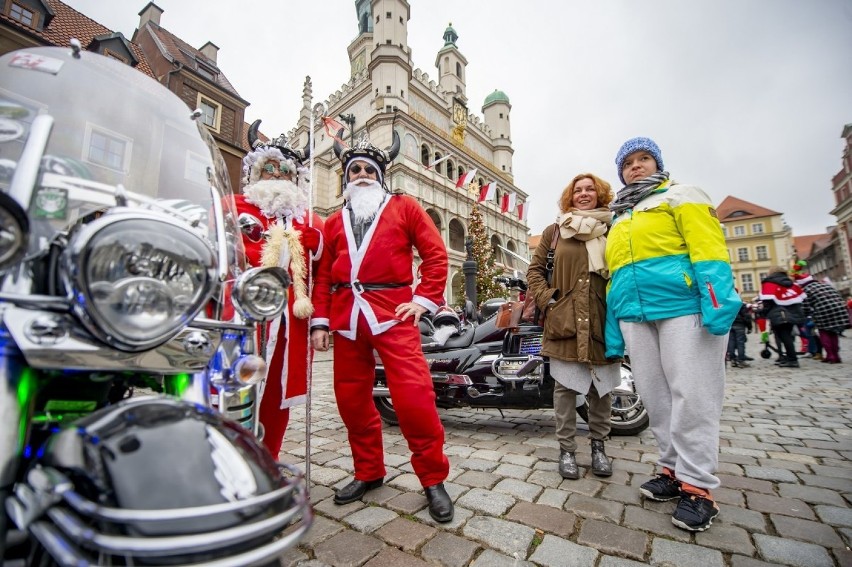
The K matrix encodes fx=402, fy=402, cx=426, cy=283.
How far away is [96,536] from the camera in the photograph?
1.99ft

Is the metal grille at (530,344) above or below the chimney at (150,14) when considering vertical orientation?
below

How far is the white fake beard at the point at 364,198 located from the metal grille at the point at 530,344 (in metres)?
1.91

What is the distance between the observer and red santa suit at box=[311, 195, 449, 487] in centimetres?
211

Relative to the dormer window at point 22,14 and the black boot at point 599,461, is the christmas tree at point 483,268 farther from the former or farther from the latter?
the black boot at point 599,461

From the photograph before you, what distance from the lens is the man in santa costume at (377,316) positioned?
212 cm

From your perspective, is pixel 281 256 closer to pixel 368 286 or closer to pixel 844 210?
pixel 368 286

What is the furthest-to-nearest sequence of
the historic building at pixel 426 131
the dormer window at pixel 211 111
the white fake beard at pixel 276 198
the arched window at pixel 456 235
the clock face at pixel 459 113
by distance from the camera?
the clock face at pixel 459 113 → the arched window at pixel 456 235 → the historic building at pixel 426 131 → the dormer window at pixel 211 111 → the white fake beard at pixel 276 198

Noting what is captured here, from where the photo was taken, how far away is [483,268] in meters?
23.9

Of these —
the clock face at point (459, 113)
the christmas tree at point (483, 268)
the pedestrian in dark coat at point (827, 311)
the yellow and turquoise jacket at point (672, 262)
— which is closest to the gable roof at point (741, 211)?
the clock face at point (459, 113)

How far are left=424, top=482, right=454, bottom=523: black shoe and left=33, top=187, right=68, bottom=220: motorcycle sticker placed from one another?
185 cm

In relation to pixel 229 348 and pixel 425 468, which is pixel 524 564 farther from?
pixel 229 348

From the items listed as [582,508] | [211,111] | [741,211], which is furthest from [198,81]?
[741,211]

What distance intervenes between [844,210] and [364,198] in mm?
61075

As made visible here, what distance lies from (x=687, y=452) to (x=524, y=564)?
1.06 m
